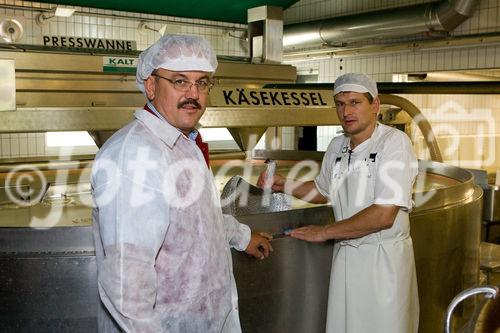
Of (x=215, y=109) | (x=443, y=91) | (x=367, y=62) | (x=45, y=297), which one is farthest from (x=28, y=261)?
(x=367, y=62)

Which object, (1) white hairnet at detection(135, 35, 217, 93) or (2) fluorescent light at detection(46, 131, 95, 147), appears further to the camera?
(2) fluorescent light at detection(46, 131, 95, 147)

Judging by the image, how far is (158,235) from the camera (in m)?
1.23

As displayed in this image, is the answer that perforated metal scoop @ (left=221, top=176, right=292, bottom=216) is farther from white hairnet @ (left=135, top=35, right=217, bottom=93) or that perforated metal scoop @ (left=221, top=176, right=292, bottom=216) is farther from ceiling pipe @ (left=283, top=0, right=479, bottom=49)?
ceiling pipe @ (left=283, top=0, right=479, bottom=49)

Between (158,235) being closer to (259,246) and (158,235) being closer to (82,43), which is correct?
(259,246)

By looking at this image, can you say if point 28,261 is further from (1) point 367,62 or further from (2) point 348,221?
(1) point 367,62

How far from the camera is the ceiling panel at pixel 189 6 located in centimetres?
247

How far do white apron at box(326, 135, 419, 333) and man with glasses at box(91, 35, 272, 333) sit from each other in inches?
26.9

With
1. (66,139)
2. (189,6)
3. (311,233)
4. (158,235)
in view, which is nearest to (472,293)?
(158,235)

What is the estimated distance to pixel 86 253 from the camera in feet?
5.84

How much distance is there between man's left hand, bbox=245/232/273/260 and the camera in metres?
1.78

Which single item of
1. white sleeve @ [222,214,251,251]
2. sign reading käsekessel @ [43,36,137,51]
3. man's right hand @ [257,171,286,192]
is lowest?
white sleeve @ [222,214,251,251]

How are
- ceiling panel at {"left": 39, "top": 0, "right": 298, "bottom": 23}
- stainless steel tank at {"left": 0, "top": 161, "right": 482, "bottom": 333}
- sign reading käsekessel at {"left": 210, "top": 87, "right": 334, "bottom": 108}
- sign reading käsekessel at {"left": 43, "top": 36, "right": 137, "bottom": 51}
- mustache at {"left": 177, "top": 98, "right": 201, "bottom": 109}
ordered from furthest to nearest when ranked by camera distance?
1. sign reading käsekessel at {"left": 43, "top": 36, "right": 137, "bottom": 51}
2. ceiling panel at {"left": 39, "top": 0, "right": 298, "bottom": 23}
3. sign reading käsekessel at {"left": 210, "top": 87, "right": 334, "bottom": 108}
4. stainless steel tank at {"left": 0, "top": 161, "right": 482, "bottom": 333}
5. mustache at {"left": 177, "top": 98, "right": 201, "bottom": 109}

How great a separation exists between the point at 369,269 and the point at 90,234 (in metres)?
0.96

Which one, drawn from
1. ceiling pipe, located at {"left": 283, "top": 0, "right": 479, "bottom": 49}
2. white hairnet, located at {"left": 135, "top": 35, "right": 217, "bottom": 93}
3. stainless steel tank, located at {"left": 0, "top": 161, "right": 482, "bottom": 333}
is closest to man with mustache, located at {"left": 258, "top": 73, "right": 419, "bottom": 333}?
stainless steel tank, located at {"left": 0, "top": 161, "right": 482, "bottom": 333}
